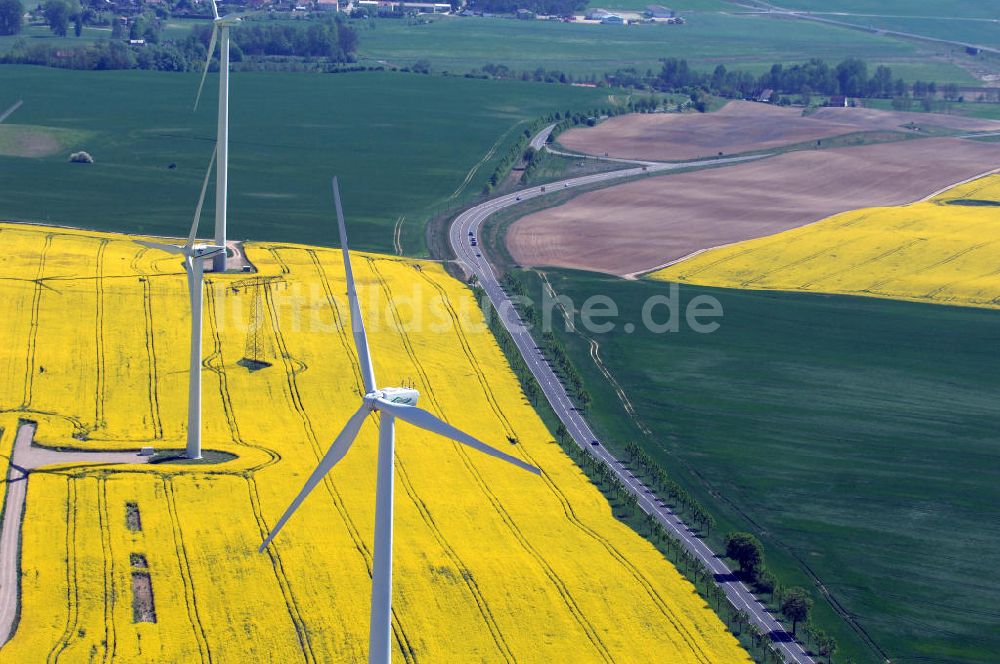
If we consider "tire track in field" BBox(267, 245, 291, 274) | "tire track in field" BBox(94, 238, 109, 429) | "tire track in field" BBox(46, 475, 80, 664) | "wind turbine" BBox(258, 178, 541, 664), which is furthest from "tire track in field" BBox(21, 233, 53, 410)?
"wind turbine" BBox(258, 178, 541, 664)

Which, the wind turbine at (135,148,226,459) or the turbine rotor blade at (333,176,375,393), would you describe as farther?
the wind turbine at (135,148,226,459)

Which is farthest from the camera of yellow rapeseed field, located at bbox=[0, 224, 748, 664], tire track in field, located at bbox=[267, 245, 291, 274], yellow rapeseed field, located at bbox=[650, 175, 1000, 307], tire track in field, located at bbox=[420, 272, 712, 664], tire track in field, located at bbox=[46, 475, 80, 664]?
yellow rapeseed field, located at bbox=[650, 175, 1000, 307]

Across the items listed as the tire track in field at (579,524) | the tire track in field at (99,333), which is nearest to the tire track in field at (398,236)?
the tire track in field at (579,524)

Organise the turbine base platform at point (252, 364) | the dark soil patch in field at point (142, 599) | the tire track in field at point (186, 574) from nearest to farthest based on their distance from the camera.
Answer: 1. the tire track in field at point (186, 574)
2. the dark soil patch in field at point (142, 599)
3. the turbine base platform at point (252, 364)

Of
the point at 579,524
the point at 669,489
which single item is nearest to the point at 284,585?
the point at 579,524

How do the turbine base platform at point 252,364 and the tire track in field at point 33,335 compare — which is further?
the turbine base platform at point 252,364

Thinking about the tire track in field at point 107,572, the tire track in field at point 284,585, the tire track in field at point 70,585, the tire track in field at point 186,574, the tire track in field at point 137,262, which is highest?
the tire track in field at point 137,262

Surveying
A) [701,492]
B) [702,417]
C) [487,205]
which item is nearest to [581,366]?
Result: [702,417]

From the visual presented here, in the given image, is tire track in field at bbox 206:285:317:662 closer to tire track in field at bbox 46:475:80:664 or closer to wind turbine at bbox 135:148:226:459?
wind turbine at bbox 135:148:226:459

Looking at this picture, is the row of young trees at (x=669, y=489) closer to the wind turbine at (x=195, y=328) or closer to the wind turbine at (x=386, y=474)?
the wind turbine at (x=195, y=328)
